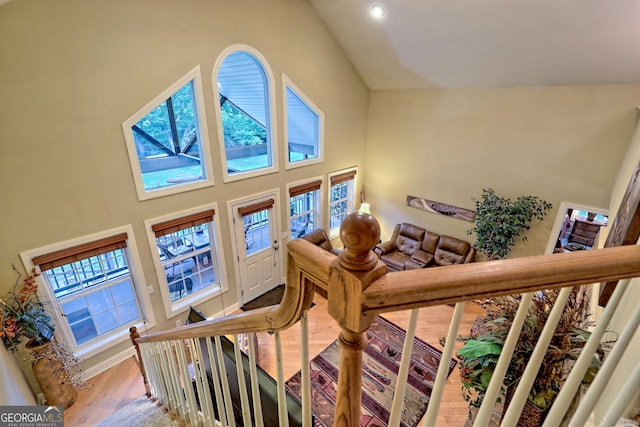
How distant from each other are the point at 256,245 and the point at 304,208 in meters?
1.35

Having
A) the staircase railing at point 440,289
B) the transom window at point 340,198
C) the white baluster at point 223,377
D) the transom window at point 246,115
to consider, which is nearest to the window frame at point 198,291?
the transom window at point 246,115

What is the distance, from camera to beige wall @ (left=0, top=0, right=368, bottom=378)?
2.72 metres

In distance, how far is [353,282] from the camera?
53 centimetres

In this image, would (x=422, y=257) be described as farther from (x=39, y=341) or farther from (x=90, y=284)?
(x=39, y=341)

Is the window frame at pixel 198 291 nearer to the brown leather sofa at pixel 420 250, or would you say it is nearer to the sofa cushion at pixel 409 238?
the brown leather sofa at pixel 420 250

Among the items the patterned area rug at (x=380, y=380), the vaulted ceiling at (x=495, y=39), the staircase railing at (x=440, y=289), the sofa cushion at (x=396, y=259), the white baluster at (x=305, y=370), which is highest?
the vaulted ceiling at (x=495, y=39)

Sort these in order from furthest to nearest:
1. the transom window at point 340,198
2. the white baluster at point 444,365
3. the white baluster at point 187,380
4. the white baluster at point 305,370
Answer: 1. the transom window at point 340,198
2. the white baluster at point 187,380
3. the white baluster at point 305,370
4. the white baluster at point 444,365

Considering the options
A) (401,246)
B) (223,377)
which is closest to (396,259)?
(401,246)

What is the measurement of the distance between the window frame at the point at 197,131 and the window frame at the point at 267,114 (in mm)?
199

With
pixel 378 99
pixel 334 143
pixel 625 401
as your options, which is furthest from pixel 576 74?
pixel 625 401

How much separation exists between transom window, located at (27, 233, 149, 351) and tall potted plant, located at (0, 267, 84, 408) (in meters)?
0.19

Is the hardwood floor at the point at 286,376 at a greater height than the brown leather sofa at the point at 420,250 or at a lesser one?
lesser

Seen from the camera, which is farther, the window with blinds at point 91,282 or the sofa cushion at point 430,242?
the sofa cushion at point 430,242

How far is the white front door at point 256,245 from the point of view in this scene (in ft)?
15.8
